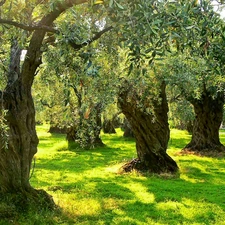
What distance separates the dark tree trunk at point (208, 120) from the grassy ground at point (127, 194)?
375 cm

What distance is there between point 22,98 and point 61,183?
5547mm

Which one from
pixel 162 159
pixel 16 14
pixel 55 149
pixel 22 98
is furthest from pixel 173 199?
pixel 55 149

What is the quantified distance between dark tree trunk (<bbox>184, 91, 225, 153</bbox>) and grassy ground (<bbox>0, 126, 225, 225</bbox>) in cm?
375

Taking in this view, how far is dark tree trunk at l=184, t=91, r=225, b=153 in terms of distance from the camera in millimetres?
22125

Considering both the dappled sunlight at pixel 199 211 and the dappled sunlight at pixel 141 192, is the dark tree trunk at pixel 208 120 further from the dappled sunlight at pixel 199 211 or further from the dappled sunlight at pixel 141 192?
the dappled sunlight at pixel 199 211

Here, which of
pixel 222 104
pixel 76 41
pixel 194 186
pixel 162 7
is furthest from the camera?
pixel 222 104

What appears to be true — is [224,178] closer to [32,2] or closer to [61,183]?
[61,183]

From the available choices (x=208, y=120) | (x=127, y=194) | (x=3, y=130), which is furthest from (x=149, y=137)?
(x=3, y=130)

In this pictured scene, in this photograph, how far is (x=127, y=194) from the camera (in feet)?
37.6

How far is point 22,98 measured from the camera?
8.55 m

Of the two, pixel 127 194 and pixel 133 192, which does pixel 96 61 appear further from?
pixel 133 192

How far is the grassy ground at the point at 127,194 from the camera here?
8.88 m

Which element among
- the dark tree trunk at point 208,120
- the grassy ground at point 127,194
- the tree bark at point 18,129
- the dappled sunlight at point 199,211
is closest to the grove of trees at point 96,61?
the tree bark at point 18,129

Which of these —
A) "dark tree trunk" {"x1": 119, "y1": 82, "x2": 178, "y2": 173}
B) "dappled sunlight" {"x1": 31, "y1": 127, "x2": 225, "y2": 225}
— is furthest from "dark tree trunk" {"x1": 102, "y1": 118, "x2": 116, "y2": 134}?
"dark tree trunk" {"x1": 119, "y1": 82, "x2": 178, "y2": 173}
